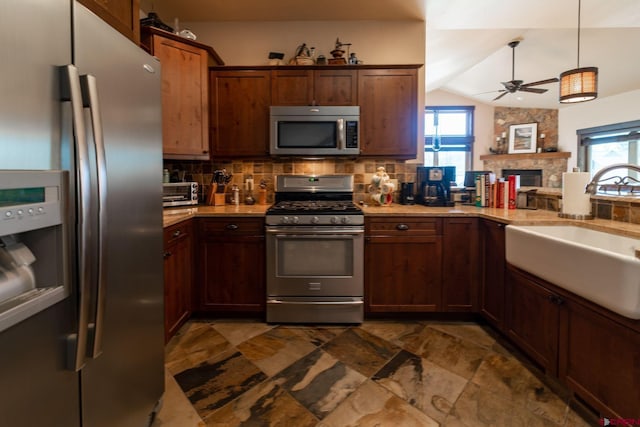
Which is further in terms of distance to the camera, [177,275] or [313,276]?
[313,276]

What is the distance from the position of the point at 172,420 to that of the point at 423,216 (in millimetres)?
2015

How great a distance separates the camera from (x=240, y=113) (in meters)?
2.80

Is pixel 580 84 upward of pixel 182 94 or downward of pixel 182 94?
upward

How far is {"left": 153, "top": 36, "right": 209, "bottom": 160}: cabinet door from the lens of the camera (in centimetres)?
239

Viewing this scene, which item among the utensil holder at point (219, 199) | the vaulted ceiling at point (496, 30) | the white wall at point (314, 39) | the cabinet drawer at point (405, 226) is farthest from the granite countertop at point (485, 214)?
the vaulted ceiling at point (496, 30)

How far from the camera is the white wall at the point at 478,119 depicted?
855 centimetres

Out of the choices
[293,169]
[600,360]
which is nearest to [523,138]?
[293,169]

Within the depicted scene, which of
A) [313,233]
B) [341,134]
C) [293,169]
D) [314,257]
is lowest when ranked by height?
[314,257]

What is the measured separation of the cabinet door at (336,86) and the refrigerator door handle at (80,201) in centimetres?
220

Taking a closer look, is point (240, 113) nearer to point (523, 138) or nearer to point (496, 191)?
point (496, 191)

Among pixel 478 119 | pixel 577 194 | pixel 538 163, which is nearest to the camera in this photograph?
pixel 577 194

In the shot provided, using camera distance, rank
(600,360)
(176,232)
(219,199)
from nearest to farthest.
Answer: (600,360) → (176,232) → (219,199)

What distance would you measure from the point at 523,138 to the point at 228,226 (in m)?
8.84

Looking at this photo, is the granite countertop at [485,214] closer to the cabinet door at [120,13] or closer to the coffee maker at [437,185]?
the coffee maker at [437,185]
